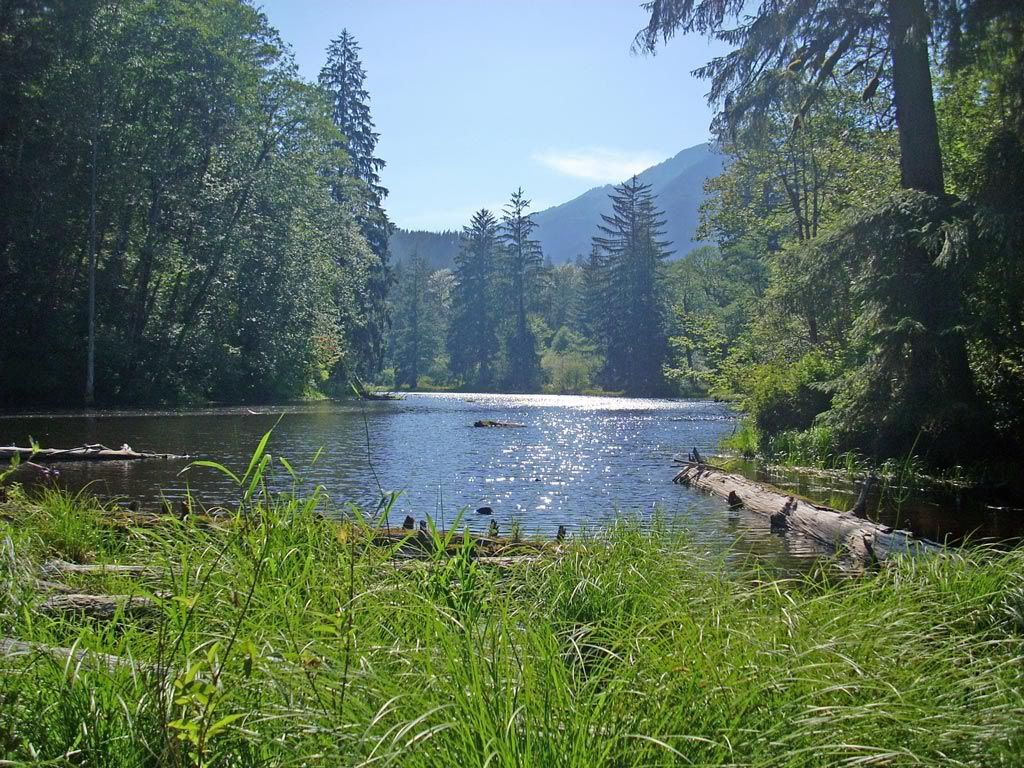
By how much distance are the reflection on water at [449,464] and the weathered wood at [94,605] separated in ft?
4.33

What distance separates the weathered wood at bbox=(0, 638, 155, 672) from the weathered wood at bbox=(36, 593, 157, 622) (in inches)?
34.9

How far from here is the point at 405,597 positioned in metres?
3.79

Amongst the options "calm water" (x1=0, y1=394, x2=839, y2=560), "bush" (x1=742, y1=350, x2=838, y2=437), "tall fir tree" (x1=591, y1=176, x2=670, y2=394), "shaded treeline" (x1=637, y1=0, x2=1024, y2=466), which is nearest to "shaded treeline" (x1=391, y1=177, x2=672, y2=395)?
"tall fir tree" (x1=591, y1=176, x2=670, y2=394)

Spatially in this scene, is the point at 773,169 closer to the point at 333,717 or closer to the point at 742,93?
the point at 742,93

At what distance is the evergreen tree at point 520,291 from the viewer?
271 ft

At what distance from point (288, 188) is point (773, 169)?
21692 mm

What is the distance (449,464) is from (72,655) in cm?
1443

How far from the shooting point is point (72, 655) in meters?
2.64

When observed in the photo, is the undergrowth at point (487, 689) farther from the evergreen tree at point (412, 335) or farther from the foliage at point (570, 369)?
the evergreen tree at point (412, 335)

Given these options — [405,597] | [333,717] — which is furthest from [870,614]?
[333,717]

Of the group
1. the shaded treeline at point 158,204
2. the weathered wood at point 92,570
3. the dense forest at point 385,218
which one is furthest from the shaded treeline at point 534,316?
the weathered wood at point 92,570

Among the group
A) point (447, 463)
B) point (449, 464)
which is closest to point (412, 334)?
point (447, 463)

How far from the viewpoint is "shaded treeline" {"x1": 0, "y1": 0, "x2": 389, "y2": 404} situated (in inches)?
1082

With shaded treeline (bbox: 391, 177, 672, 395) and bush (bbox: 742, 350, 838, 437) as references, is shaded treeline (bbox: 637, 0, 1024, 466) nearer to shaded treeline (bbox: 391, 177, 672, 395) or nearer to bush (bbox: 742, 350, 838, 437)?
bush (bbox: 742, 350, 838, 437)
